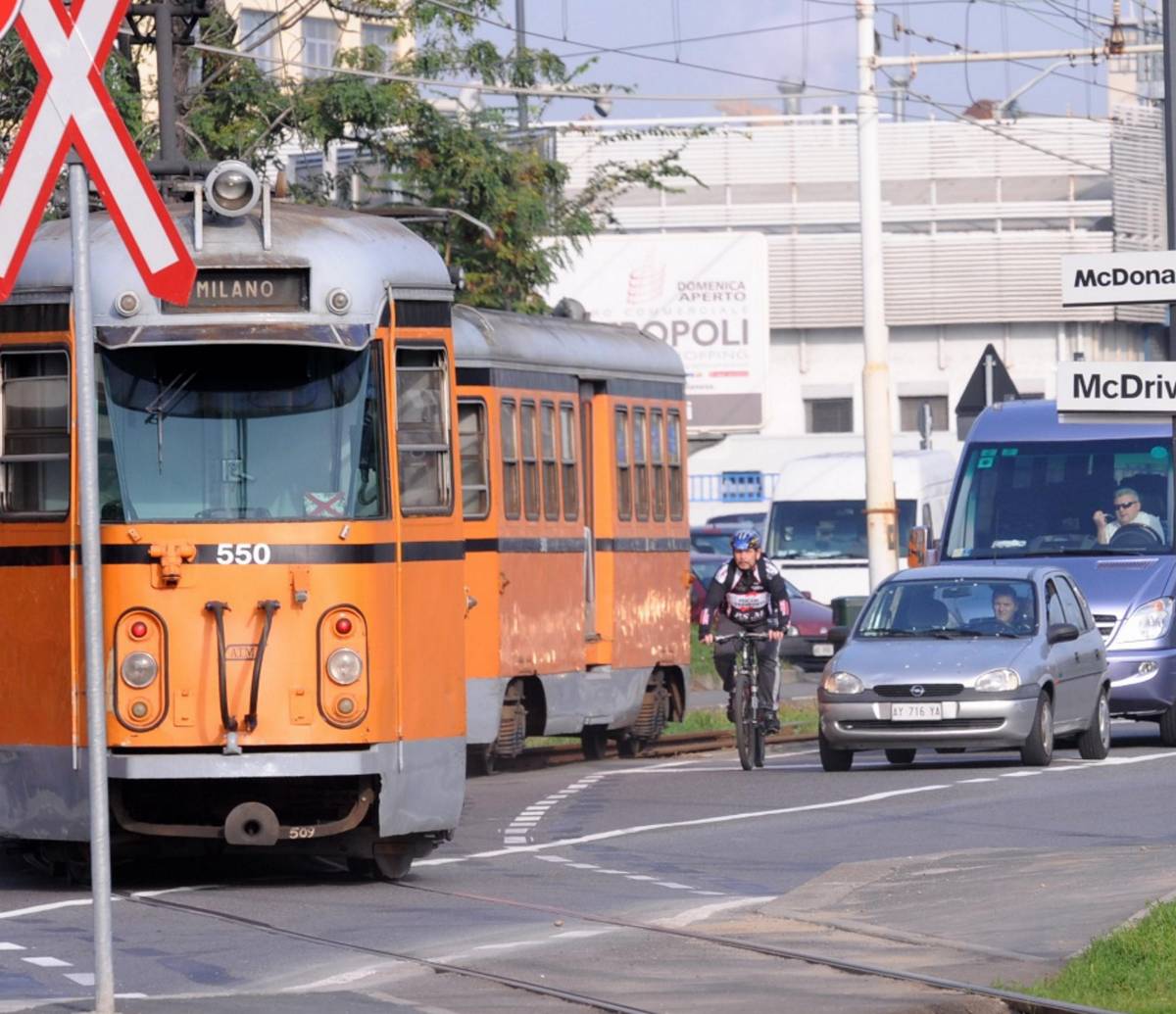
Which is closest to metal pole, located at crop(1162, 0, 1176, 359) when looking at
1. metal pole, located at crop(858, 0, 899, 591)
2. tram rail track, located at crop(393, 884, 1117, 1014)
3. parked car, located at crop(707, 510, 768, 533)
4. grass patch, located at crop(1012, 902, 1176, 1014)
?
tram rail track, located at crop(393, 884, 1117, 1014)

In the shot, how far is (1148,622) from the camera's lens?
76.8 ft

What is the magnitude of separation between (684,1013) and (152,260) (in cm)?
297

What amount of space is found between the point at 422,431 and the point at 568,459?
8.62 meters

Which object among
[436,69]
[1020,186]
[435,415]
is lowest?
[435,415]

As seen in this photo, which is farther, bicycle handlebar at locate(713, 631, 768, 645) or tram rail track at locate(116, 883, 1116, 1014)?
bicycle handlebar at locate(713, 631, 768, 645)

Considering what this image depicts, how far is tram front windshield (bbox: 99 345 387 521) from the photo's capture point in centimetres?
1318

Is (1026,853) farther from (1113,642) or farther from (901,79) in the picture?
(901,79)

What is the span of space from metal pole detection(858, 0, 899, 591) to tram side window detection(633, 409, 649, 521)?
26.1 ft

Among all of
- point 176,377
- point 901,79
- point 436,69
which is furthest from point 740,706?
point 901,79

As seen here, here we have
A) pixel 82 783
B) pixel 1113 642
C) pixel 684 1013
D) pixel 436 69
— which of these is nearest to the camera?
pixel 684 1013

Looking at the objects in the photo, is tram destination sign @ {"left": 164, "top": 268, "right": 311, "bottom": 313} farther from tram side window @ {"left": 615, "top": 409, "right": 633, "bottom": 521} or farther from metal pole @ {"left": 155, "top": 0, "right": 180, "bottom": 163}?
tram side window @ {"left": 615, "top": 409, "right": 633, "bottom": 521}

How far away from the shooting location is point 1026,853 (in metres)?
14.1

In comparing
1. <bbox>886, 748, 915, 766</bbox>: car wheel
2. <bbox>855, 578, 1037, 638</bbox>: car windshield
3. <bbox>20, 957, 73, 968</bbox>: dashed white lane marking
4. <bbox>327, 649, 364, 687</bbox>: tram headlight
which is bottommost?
<bbox>20, 957, 73, 968</bbox>: dashed white lane marking

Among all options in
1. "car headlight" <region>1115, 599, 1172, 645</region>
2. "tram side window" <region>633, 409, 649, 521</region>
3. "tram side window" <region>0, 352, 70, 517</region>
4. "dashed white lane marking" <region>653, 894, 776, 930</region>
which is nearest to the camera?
"dashed white lane marking" <region>653, 894, 776, 930</region>
